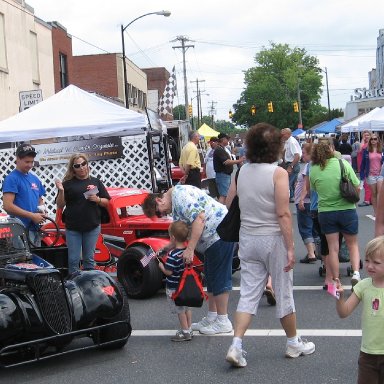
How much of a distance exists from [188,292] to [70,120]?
327 inches

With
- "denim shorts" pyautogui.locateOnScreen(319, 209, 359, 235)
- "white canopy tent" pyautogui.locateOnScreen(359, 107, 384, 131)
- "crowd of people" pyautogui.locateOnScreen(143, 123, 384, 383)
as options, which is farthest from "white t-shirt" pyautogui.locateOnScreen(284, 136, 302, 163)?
"white canopy tent" pyautogui.locateOnScreen(359, 107, 384, 131)

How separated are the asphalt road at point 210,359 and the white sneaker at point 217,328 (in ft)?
0.28

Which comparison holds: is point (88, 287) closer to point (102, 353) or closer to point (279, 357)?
point (102, 353)

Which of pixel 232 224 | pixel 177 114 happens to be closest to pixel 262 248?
pixel 232 224

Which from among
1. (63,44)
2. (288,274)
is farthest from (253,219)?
(63,44)

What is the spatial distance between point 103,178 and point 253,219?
9.80m

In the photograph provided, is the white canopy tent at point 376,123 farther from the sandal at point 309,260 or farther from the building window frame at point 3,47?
the sandal at point 309,260

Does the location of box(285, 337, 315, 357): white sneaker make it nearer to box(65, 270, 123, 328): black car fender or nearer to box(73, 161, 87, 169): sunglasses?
box(65, 270, 123, 328): black car fender

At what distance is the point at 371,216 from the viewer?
14969 mm

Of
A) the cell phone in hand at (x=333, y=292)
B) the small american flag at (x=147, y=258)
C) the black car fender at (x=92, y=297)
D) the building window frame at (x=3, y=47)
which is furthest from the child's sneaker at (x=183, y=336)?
the building window frame at (x=3, y=47)

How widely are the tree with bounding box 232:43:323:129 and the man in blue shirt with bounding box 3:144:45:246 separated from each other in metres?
97.5

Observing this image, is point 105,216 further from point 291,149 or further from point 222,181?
point 222,181

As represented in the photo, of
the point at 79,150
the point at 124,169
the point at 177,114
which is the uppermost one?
the point at 177,114

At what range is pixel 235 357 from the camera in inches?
209
